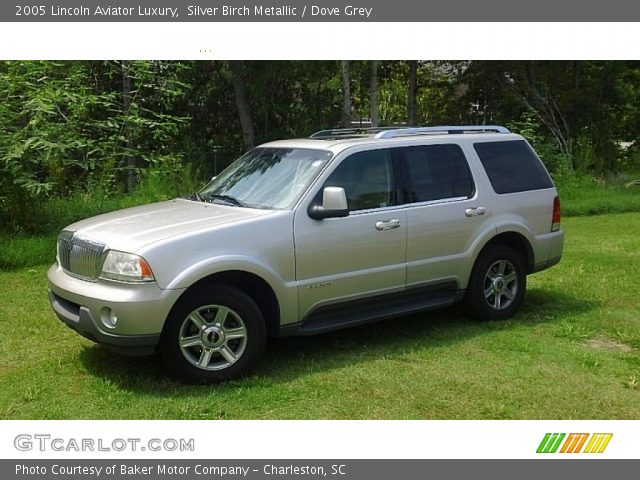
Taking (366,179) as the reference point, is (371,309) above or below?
below

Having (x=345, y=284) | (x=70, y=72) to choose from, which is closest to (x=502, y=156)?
(x=345, y=284)

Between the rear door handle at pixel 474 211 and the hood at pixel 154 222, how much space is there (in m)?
2.10

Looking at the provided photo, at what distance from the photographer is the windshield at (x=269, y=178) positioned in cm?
577

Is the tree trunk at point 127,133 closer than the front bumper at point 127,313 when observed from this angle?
No

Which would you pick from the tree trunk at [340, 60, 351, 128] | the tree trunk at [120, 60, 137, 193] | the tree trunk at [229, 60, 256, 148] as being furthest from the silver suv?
the tree trunk at [229, 60, 256, 148]

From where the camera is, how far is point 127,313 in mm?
4797

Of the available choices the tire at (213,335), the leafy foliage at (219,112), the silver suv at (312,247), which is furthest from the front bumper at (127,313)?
the leafy foliage at (219,112)

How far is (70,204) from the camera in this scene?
37.5 ft

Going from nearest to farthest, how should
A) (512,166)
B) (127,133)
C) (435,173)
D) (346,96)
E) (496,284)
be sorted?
(435,173), (496,284), (512,166), (127,133), (346,96)

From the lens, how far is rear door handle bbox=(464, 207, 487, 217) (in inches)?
257

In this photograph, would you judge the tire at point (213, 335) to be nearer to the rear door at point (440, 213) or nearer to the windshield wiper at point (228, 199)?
the windshield wiper at point (228, 199)

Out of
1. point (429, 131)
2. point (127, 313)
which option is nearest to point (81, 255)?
point (127, 313)

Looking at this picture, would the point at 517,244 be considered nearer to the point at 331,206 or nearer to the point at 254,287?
the point at 331,206

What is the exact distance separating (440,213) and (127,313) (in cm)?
302
